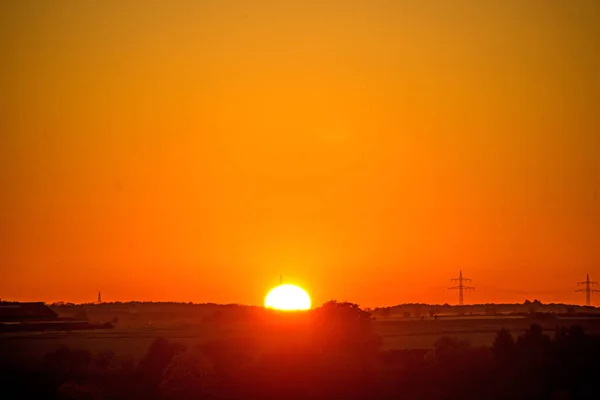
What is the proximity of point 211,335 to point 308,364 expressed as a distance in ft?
97.0

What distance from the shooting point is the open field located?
88500mm

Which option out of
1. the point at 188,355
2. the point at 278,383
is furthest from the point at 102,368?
the point at 278,383

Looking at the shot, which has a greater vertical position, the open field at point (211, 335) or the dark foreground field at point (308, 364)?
the open field at point (211, 335)

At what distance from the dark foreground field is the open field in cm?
16

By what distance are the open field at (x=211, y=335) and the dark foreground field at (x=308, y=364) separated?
162 millimetres

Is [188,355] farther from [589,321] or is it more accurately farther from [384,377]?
[589,321]

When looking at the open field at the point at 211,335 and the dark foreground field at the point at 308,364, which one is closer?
the dark foreground field at the point at 308,364

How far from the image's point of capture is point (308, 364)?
245 feet

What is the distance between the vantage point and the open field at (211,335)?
290 feet

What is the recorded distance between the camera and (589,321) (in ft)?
369

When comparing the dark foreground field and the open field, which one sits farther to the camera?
the open field

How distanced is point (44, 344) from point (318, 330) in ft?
60.8

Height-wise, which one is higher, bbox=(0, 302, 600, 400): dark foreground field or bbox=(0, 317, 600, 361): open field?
bbox=(0, 317, 600, 361): open field

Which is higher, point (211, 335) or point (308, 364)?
point (211, 335)
